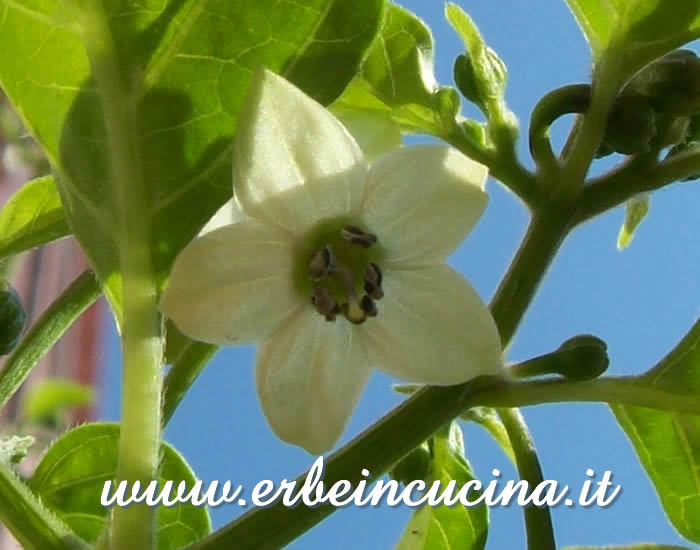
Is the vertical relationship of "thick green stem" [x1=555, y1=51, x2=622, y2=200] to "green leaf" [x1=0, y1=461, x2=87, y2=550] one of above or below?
above

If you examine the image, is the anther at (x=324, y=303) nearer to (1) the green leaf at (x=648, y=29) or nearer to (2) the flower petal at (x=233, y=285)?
(2) the flower petal at (x=233, y=285)

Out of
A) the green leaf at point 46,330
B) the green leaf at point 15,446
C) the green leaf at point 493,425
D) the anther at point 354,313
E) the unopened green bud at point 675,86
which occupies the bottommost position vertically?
the green leaf at point 493,425

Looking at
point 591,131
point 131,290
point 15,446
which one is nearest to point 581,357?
point 591,131

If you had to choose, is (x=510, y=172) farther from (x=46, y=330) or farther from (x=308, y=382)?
(x=46, y=330)

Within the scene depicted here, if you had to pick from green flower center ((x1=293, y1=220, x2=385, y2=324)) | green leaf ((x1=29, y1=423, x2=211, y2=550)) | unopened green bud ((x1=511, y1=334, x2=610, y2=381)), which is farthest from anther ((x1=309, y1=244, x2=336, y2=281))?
green leaf ((x1=29, y1=423, x2=211, y2=550))

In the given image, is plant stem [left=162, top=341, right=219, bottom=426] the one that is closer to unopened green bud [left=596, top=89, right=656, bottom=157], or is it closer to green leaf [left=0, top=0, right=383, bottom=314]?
green leaf [left=0, top=0, right=383, bottom=314]

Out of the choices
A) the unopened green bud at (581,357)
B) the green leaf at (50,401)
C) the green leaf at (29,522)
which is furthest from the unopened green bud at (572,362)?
the green leaf at (50,401)
